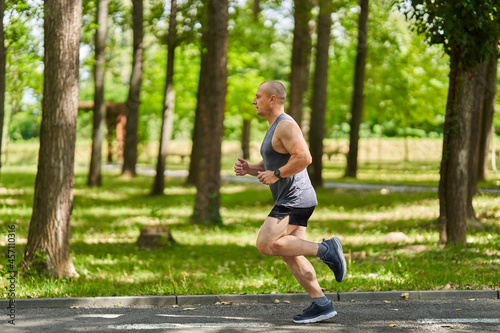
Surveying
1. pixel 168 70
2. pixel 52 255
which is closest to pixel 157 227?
pixel 52 255

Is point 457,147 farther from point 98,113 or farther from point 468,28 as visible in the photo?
point 98,113

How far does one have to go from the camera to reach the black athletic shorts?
5.95 meters

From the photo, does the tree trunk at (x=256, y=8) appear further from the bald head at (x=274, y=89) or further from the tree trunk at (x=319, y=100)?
the bald head at (x=274, y=89)

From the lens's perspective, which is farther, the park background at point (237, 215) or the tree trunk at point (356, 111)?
the tree trunk at point (356, 111)

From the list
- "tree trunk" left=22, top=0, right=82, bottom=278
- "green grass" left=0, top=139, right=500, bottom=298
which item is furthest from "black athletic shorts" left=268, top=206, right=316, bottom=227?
"tree trunk" left=22, top=0, right=82, bottom=278

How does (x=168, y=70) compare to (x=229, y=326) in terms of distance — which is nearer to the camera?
(x=229, y=326)

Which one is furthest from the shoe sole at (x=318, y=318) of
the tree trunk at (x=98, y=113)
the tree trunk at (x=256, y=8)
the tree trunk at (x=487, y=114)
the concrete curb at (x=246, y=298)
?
the tree trunk at (x=256, y=8)

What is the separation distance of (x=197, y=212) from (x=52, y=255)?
23.1ft

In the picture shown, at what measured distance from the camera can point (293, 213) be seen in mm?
5969

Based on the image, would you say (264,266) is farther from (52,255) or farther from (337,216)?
(337,216)

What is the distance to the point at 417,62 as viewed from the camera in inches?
1626

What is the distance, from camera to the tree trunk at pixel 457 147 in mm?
10266

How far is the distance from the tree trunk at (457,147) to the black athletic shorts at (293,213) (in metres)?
5.07

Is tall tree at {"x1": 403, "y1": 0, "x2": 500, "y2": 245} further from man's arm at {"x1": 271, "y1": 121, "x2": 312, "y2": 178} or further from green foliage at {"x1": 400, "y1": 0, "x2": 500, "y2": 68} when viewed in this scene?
man's arm at {"x1": 271, "y1": 121, "x2": 312, "y2": 178}
